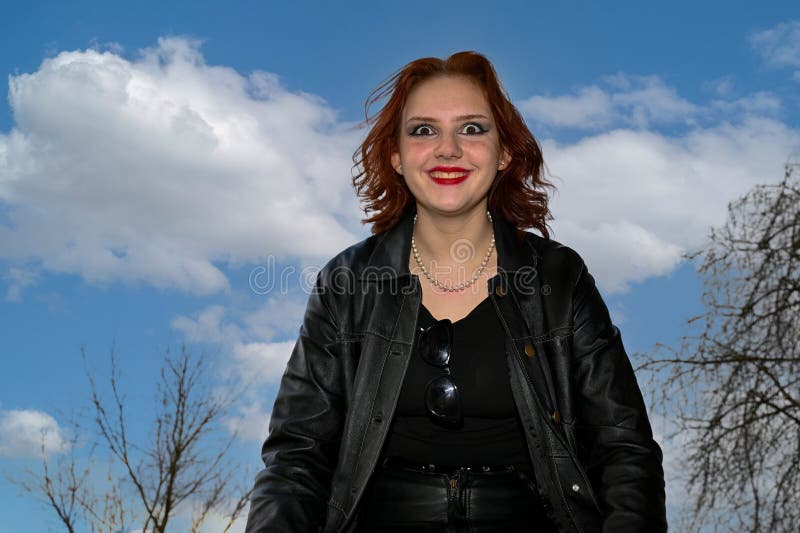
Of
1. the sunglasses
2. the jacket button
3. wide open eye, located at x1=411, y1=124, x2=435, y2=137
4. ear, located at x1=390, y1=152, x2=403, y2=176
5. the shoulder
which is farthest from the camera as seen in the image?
ear, located at x1=390, y1=152, x2=403, y2=176

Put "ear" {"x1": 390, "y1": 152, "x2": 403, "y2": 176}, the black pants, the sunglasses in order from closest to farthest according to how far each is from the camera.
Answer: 1. the black pants
2. the sunglasses
3. "ear" {"x1": 390, "y1": 152, "x2": 403, "y2": 176}

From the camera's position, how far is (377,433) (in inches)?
93.4

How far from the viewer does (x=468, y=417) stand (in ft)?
7.89

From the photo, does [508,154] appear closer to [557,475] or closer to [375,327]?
[375,327]

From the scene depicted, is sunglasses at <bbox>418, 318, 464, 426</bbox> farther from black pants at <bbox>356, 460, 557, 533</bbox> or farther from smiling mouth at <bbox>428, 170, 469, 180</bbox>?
smiling mouth at <bbox>428, 170, 469, 180</bbox>

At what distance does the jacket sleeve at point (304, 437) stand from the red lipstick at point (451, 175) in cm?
57

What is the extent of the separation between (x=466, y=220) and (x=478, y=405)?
710 mm

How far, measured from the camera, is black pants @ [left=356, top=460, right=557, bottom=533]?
2236 mm

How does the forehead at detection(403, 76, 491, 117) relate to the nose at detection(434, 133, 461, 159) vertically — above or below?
above

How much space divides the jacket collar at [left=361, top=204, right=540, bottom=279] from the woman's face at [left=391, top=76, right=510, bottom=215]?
0.41ft

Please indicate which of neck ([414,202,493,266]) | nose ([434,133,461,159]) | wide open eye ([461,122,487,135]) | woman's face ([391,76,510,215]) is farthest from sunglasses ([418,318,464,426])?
wide open eye ([461,122,487,135])

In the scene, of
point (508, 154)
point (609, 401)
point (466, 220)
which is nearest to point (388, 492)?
point (609, 401)

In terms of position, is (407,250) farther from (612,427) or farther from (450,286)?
(612,427)

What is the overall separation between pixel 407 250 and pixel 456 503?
3.01ft
